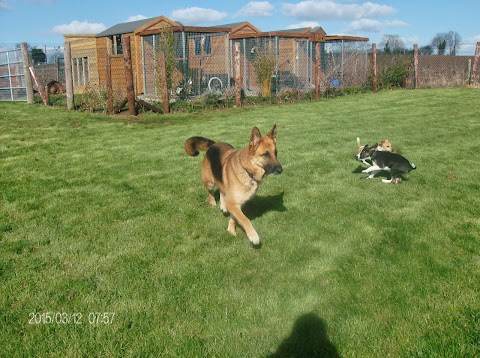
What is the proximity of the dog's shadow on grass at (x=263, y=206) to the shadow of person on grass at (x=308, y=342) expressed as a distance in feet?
7.67

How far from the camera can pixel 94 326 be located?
3.14 meters

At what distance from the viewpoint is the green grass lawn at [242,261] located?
3009 mm

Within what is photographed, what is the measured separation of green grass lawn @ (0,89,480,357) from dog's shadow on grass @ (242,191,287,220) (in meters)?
0.04

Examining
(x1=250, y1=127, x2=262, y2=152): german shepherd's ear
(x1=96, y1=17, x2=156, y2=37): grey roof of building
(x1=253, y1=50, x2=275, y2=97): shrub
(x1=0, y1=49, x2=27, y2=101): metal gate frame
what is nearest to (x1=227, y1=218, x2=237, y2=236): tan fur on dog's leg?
(x1=250, y1=127, x2=262, y2=152): german shepherd's ear

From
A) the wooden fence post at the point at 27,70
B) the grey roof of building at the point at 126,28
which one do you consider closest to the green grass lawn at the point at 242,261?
the wooden fence post at the point at 27,70

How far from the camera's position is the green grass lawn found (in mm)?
3009

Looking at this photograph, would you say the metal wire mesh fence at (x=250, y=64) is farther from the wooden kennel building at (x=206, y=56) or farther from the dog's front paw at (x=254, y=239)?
the dog's front paw at (x=254, y=239)

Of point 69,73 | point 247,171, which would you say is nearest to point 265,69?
point 69,73

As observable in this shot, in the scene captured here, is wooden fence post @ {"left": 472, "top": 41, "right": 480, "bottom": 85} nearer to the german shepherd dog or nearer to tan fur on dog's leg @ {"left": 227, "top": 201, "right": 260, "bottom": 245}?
the german shepherd dog

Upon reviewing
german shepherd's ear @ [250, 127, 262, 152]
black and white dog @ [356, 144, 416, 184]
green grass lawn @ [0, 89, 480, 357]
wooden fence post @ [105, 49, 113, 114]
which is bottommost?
green grass lawn @ [0, 89, 480, 357]

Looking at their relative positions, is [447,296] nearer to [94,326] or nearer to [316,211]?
[316,211]

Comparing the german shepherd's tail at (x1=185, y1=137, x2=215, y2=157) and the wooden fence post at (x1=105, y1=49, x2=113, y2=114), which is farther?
the wooden fence post at (x1=105, y1=49, x2=113, y2=114)

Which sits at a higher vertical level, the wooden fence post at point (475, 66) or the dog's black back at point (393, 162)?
the wooden fence post at point (475, 66)

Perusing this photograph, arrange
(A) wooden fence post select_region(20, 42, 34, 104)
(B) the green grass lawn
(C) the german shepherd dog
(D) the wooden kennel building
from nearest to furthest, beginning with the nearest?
(B) the green grass lawn, (C) the german shepherd dog, (D) the wooden kennel building, (A) wooden fence post select_region(20, 42, 34, 104)
